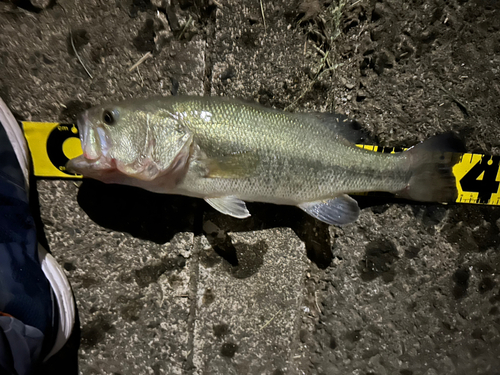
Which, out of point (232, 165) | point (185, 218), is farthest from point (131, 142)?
point (185, 218)

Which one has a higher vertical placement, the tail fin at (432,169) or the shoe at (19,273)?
the tail fin at (432,169)

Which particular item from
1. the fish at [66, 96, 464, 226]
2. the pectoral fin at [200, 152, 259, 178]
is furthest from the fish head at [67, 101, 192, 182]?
the pectoral fin at [200, 152, 259, 178]

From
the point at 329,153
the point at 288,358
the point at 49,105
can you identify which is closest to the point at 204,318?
the point at 288,358

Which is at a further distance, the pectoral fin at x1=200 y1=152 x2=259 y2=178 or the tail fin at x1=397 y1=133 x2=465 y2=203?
the tail fin at x1=397 y1=133 x2=465 y2=203

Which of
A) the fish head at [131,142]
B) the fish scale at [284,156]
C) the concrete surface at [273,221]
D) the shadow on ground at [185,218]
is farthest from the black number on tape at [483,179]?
the fish head at [131,142]

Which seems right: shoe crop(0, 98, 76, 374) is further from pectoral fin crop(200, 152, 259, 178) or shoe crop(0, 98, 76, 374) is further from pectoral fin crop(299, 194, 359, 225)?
pectoral fin crop(299, 194, 359, 225)

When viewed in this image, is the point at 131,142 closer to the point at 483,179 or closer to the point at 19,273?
the point at 19,273

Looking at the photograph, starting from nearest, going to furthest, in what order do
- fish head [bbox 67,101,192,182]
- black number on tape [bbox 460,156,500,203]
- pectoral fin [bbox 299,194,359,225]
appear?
fish head [bbox 67,101,192,182] → pectoral fin [bbox 299,194,359,225] → black number on tape [bbox 460,156,500,203]

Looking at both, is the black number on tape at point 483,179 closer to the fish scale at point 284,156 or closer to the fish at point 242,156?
the fish at point 242,156
